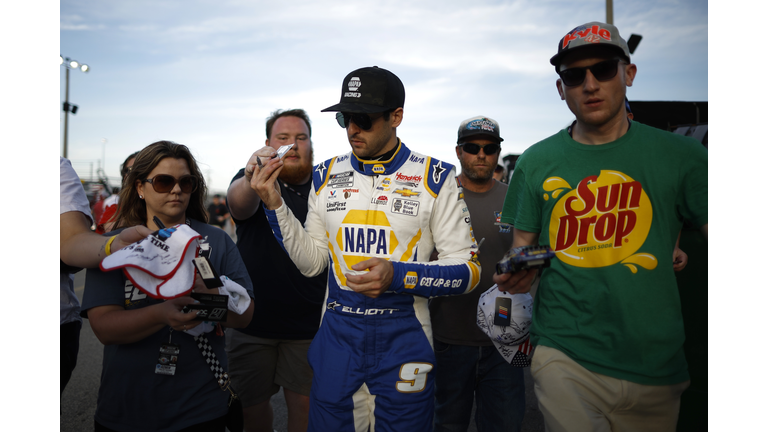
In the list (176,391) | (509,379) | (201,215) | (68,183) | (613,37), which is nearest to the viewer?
(613,37)

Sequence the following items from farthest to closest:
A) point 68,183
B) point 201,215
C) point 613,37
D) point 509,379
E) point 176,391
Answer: point 509,379 < point 201,215 < point 68,183 < point 176,391 < point 613,37

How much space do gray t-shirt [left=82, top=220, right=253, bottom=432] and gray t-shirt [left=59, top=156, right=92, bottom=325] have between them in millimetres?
393

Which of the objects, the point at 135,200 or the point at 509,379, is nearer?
the point at 135,200

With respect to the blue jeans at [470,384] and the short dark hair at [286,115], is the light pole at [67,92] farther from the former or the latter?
the blue jeans at [470,384]

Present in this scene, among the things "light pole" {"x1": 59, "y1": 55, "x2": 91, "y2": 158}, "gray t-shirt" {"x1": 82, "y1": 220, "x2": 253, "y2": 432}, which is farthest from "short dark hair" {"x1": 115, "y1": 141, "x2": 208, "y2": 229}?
"light pole" {"x1": 59, "y1": 55, "x2": 91, "y2": 158}

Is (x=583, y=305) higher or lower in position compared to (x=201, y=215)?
lower

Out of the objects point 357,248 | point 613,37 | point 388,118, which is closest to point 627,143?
point 613,37

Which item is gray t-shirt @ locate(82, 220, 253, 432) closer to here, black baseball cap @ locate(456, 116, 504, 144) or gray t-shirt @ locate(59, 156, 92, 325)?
gray t-shirt @ locate(59, 156, 92, 325)

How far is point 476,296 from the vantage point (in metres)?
3.14

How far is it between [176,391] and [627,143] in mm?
2254

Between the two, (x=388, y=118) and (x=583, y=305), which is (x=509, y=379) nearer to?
(x=583, y=305)

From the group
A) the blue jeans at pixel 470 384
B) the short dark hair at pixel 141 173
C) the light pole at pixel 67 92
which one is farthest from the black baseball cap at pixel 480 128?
the light pole at pixel 67 92

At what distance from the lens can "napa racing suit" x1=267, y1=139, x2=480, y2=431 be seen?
2115mm

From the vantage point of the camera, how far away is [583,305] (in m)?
1.90
